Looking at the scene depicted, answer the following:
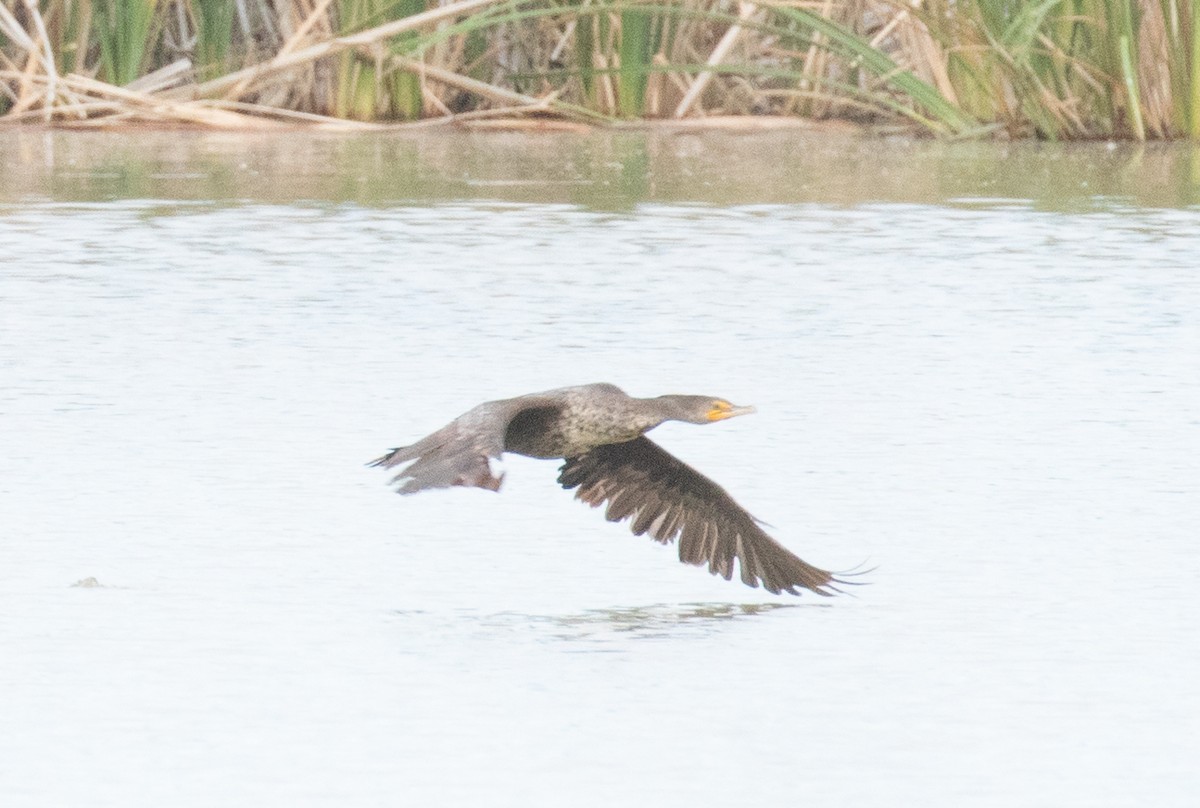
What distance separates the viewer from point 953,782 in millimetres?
3318

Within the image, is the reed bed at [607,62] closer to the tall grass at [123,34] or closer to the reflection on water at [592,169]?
the tall grass at [123,34]

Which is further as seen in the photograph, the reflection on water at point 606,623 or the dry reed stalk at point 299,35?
the dry reed stalk at point 299,35

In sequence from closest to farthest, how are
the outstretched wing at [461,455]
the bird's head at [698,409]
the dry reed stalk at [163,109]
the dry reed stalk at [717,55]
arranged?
the outstretched wing at [461,455] < the bird's head at [698,409] < the dry reed stalk at [717,55] < the dry reed stalk at [163,109]

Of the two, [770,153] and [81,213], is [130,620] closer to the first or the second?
[81,213]

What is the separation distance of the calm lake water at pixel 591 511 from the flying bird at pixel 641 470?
0.08 meters

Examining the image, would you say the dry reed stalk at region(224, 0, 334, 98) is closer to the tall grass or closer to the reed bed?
the reed bed

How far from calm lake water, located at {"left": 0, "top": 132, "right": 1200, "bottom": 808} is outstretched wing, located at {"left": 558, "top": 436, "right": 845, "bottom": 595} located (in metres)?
0.07

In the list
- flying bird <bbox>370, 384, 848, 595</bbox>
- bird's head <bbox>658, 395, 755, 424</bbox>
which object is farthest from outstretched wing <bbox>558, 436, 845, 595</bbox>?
bird's head <bbox>658, 395, 755, 424</bbox>

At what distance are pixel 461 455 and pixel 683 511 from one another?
1.03 meters

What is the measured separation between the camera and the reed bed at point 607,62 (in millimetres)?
11656

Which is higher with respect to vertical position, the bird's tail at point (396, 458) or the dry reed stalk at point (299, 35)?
the dry reed stalk at point (299, 35)

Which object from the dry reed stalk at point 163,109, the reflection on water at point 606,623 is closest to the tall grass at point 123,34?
the dry reed stalk at point 163,109

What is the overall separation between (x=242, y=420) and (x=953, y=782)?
2.89 m

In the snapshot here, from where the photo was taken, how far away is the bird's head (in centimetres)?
487
